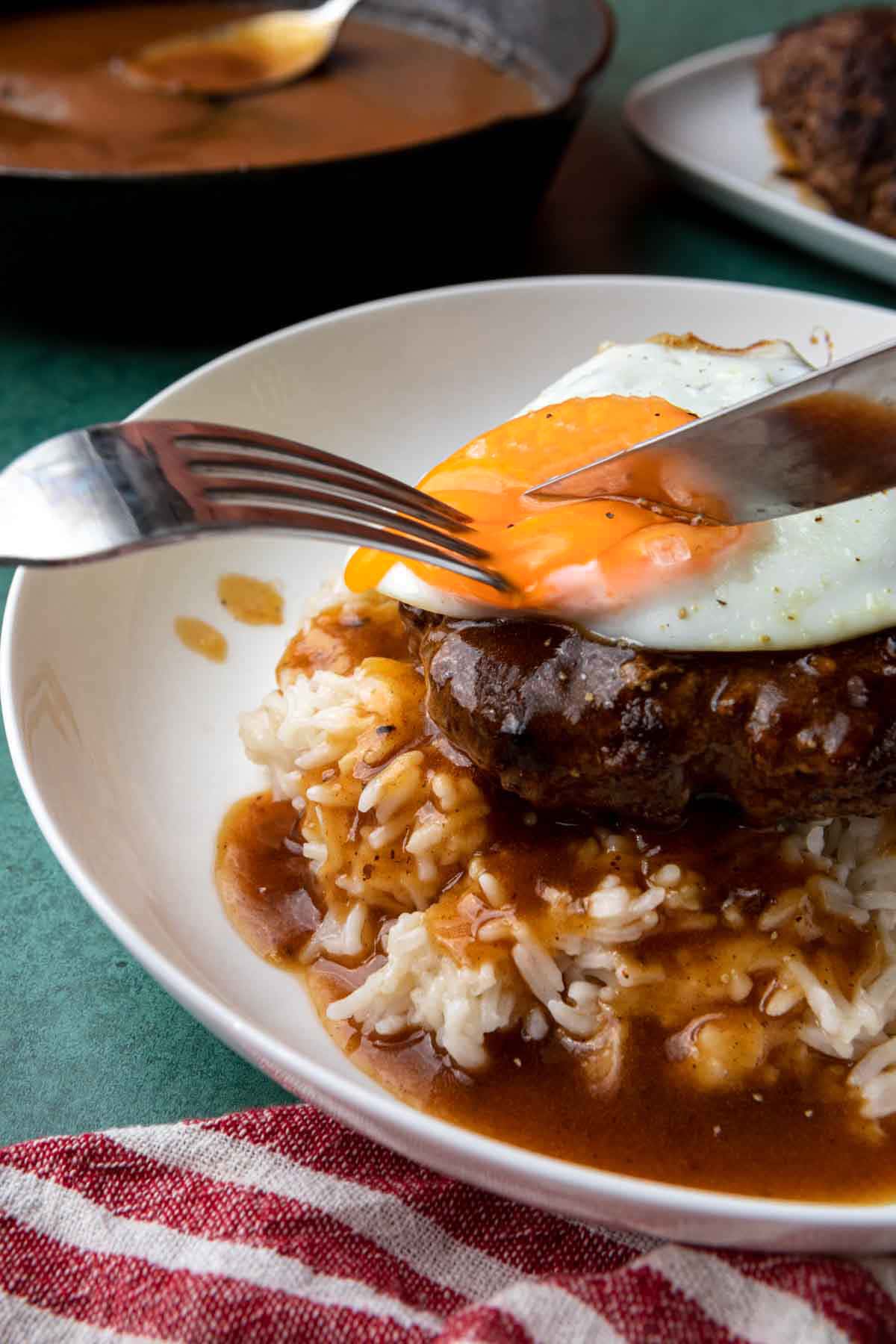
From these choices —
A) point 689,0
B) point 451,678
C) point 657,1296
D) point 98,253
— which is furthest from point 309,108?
point 657,1296

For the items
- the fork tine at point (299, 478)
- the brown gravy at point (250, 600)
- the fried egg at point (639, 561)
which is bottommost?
the brown gravy at point (250, 600)

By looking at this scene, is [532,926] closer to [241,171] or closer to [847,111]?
[241,171]

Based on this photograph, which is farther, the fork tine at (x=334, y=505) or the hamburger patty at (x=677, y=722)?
the hamburger patty at (x=677, y=722)

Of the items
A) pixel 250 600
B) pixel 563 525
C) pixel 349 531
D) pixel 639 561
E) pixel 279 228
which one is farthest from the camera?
pixel 279 228

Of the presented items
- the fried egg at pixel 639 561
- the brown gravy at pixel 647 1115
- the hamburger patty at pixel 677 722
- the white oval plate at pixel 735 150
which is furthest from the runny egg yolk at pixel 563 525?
the white oval plate at pixel 735 150

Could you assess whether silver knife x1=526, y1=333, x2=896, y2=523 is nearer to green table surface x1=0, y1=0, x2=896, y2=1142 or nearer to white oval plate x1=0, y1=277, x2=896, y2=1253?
white oval plate x1=0, y1=277, x2=896, y2=1253

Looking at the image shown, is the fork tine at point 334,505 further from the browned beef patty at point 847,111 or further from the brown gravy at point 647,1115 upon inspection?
the browned beef patty at point 847,111

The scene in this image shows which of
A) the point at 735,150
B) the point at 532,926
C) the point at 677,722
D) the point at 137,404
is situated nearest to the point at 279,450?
the point at 677,722
